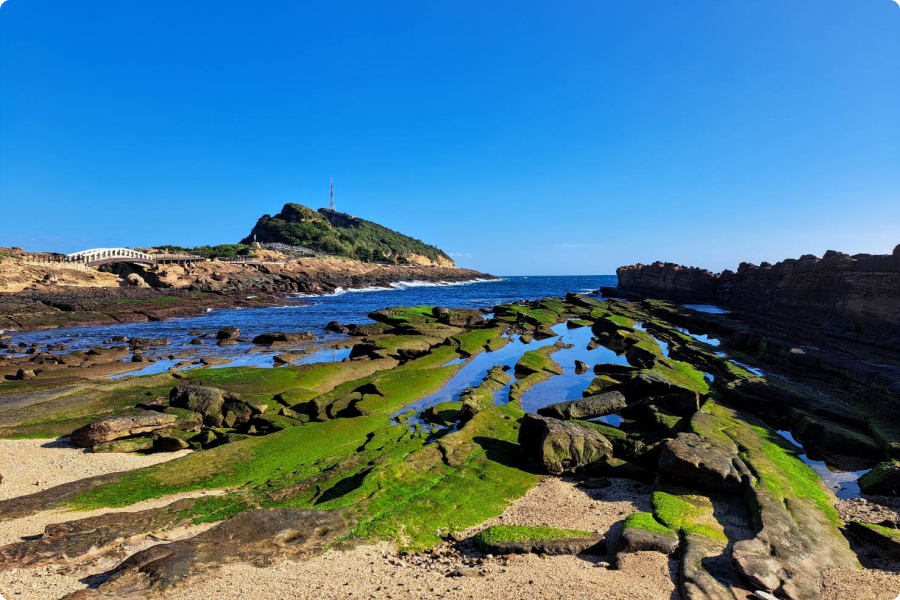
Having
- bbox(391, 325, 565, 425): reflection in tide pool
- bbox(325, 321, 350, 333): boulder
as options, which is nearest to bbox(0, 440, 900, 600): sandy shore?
bbox(391, 325, 565, 425): reflection in tide pool

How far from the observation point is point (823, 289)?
41406 millimetres

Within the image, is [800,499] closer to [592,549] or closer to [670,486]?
[670,486]

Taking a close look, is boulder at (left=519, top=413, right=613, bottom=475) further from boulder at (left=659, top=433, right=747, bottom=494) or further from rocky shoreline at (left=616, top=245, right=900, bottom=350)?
rocky shoreline at (left=616, top=245, right=900, bottom=350)

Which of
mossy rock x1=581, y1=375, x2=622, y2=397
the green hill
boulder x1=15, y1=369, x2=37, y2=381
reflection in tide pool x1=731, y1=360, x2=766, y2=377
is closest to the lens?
boulder x1=15, y1=369, x2=37, y2=381

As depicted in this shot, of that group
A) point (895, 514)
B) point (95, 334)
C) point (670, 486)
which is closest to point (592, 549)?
point (670, 486)

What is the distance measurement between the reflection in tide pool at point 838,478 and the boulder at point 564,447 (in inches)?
253

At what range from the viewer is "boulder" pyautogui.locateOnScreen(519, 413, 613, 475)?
13.5m

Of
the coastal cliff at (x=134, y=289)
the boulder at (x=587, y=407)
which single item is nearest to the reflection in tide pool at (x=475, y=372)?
the boulder at (x=587, y=407)

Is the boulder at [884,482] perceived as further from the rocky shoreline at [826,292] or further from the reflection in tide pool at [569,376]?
the rocky shoreline at [826,292]

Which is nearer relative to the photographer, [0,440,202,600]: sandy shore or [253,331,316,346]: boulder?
[0,440,202,600]: sandy shore

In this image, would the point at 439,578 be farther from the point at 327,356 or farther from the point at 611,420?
the point at 327,356

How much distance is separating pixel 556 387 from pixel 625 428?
21.8 ft

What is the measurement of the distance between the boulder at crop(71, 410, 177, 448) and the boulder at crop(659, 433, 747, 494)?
17148 millimetres

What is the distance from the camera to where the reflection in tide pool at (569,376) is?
22125mm
